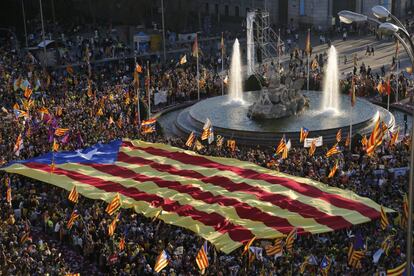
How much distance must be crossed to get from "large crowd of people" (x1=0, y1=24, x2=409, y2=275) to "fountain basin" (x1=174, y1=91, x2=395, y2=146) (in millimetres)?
1626

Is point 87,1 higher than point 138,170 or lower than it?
higher

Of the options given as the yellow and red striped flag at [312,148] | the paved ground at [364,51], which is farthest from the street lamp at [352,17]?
the paved ground at [364,51]

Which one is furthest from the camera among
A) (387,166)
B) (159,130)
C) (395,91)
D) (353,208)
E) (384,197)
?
(395,91)

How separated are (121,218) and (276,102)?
1522 cm

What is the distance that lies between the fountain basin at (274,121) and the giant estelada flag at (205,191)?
5447 mm

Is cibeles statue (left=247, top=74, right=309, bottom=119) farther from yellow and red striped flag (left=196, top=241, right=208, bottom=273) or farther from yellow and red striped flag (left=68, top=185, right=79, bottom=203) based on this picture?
yellow and red striped flag (left=196, top=241, right=208, bottom=273)

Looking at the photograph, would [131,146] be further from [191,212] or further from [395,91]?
[395,91]

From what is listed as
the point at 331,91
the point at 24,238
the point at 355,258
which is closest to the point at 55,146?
the point at 24,238

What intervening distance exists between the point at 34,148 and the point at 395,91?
73.9ft

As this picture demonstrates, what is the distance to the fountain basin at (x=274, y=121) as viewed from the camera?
34116 millimetres

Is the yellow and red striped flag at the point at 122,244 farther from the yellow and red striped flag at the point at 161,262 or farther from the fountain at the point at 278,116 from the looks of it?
the fountain at the point at 278,116

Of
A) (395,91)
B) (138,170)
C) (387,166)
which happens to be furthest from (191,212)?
(395,91)

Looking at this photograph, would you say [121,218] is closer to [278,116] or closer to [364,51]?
[278,116]

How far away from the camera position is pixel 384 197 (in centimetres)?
2466
